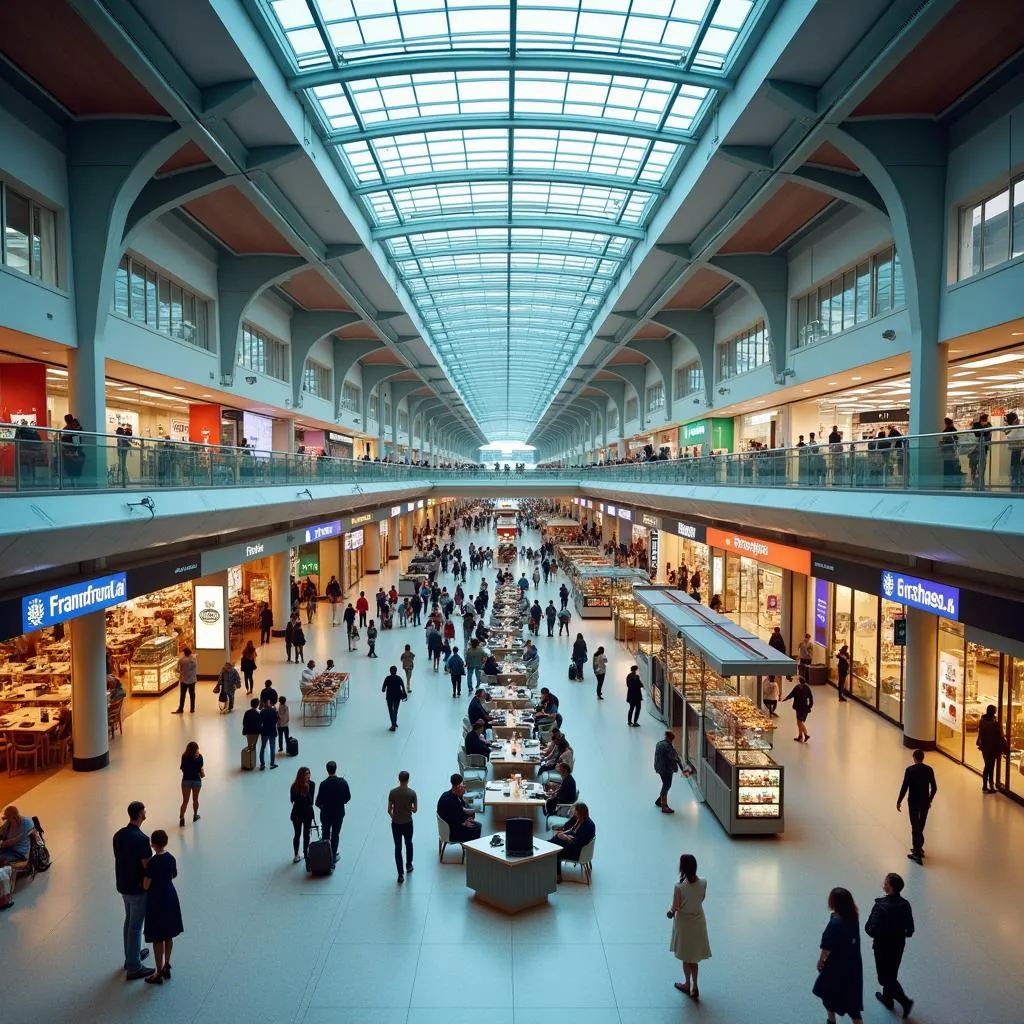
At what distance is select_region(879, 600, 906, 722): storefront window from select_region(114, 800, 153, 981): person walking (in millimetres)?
13057

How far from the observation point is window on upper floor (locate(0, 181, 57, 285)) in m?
10.7

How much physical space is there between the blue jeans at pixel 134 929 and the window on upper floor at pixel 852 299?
48.5 ft

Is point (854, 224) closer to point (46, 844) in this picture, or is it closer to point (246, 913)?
point (246, 913)

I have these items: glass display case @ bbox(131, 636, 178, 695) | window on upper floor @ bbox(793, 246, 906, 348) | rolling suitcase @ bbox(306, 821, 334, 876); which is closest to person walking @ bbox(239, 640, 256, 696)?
glass display case @ bbox(131, 636, 178, 695)

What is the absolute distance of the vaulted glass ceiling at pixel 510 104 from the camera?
12711mm

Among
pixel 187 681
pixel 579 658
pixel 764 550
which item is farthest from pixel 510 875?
pixel 764 550

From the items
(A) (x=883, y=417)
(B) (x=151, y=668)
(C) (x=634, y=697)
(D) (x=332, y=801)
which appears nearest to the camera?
(D) (x=332, y=801)

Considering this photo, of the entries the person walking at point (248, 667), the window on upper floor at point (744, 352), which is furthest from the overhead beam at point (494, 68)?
the person walking at point (248, 667)

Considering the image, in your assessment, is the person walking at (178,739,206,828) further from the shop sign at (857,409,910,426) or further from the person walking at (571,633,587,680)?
the shop sign at (857,409,910,426)

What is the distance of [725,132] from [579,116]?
4396 mm

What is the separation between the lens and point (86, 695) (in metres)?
11.9

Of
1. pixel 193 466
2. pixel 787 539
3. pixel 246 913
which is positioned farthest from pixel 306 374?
pixel 246 913

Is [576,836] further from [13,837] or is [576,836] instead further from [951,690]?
[951,690]

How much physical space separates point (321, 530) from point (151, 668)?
651 cm
